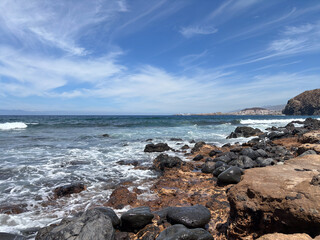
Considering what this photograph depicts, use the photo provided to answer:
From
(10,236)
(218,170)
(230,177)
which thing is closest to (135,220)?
(10,236)

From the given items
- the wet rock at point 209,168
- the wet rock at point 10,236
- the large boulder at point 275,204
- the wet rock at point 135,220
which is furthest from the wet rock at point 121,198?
the wet rock at point 209,168

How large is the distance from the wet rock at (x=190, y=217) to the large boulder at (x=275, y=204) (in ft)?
2.41

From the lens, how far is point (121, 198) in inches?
205

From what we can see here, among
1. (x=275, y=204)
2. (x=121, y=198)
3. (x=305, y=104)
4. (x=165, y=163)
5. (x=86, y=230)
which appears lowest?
(x=121, y=198)

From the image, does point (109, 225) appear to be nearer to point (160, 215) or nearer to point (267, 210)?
point (160, 215)

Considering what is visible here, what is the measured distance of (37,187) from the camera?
240 inches

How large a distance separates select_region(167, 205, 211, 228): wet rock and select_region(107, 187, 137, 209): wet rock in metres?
1.54

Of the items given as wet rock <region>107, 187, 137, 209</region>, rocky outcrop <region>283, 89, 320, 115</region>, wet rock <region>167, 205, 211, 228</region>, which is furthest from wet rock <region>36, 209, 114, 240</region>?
rocky outcrop <region>283, 89, 320, 115</region>

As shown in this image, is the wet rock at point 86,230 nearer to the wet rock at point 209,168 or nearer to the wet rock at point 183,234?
the wet rock at point 183,234

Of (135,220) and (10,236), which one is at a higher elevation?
(135,220)

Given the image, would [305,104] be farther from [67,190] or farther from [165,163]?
[67,190]

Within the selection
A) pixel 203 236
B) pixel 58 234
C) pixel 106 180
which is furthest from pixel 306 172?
pixel 106 180

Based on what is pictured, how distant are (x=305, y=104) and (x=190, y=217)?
344ft

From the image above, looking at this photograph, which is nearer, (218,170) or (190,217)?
(190,217)
